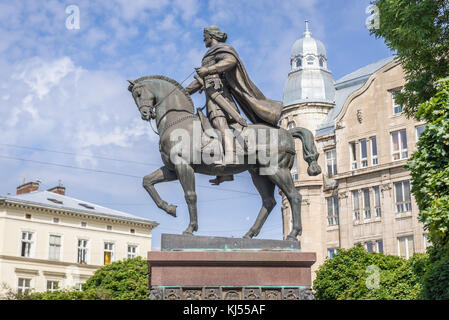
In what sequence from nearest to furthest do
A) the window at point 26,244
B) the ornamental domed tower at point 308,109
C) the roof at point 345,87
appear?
the ornamental domed tower at point 308,109
the roof at point 345,87
the window at point 26,244

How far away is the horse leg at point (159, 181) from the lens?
12.8 metres

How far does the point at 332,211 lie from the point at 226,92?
137 ft

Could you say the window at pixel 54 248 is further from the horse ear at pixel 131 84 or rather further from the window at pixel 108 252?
the horse ear at pixel 131 84

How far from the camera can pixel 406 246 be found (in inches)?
1897

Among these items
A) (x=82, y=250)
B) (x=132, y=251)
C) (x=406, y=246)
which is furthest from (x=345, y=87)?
(x=82, y=250)

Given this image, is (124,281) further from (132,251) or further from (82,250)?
(132,251)

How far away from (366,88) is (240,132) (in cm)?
4124

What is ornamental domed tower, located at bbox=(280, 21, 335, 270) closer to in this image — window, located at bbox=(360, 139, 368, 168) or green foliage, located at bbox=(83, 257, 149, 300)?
window, located at bbox=(360, 139, 368, 168)

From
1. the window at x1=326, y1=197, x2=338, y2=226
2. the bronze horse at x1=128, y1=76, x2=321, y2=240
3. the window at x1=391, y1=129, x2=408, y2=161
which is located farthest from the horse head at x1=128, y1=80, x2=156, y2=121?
the window at x1=326, y1=197, x2=338, y2=226

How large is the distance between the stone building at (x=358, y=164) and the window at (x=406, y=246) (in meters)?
0.07

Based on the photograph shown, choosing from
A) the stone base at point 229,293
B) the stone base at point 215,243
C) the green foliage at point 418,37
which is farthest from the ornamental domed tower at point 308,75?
the stone base at point 229,293

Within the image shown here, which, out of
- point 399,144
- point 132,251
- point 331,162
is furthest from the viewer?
point 132,251

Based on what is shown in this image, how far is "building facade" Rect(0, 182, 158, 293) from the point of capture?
196ft
